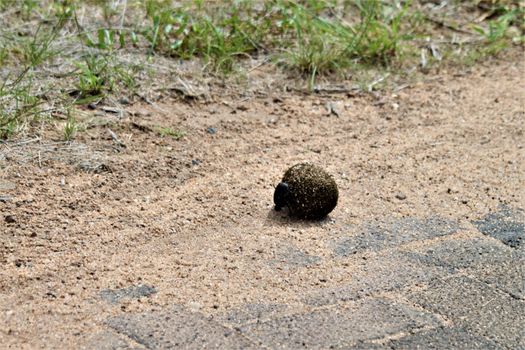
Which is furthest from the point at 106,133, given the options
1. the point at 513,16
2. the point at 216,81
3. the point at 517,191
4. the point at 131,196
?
the point at 513,16

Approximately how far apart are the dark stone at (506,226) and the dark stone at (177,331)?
5.19 feet

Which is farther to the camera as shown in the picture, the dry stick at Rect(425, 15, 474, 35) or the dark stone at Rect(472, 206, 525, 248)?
the dry stick at Rect(425, 15, 474, 35)

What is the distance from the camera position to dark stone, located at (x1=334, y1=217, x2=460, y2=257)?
411cm

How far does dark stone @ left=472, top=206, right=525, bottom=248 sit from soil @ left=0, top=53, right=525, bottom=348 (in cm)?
6

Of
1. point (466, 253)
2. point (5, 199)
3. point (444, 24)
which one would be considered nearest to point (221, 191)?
point (5, 199)

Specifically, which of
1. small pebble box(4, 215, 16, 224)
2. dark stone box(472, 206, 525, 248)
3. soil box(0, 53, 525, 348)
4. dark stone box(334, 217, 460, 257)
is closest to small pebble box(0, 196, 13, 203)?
soil box(0, 53, 525, 348)

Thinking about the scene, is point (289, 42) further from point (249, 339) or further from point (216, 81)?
point (249, 339)

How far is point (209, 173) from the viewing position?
4.67 meters

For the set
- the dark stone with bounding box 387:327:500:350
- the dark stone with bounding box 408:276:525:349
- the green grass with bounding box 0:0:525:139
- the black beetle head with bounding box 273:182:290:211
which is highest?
the green grass with bounding box 0:0:525:139

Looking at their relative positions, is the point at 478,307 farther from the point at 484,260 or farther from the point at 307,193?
the point at 307,193

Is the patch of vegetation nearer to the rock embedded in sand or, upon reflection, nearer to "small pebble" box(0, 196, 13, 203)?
the rock embedded in sand

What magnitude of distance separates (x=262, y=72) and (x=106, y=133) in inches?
54.8

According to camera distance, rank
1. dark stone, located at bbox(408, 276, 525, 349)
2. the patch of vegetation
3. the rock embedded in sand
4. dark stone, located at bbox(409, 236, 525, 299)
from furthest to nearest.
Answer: the patch of vegetation, the rock embedded in sand, dark stone, located at bbox(409, 236, 525, 299), dark stone, located at bbox(408, 276, 525, 349)

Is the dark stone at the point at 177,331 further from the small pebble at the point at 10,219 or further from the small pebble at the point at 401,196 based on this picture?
the small pebble at the point at 401,196
